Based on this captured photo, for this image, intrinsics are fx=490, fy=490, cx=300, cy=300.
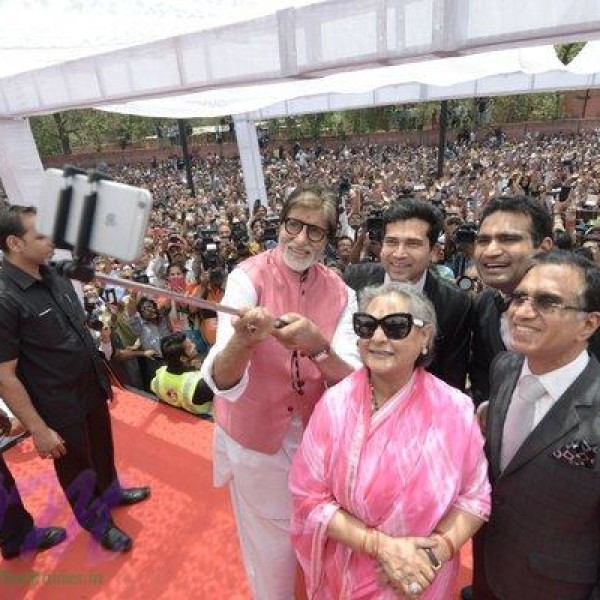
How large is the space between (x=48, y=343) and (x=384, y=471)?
1.75 meters

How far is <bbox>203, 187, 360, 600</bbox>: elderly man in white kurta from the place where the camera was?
1727 millimetres

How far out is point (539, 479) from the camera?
1490 mm

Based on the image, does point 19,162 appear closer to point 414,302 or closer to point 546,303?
point 414,302

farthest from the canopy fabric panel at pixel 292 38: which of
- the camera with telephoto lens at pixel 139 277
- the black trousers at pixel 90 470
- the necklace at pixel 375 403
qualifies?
the camera with telephoto lens at pixel 139 277

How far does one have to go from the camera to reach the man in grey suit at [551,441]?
144cm

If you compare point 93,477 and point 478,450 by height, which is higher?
point 478,450

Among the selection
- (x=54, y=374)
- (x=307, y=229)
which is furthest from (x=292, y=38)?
(x=54, y=374)

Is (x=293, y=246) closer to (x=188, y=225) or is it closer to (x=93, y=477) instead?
(x=93, y=477)

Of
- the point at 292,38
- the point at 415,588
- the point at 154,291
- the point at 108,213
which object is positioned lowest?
the point at 415,588

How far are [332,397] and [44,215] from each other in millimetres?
977

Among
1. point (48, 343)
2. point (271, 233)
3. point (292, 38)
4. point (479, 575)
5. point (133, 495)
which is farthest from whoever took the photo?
point (271, 233)

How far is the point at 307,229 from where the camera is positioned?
69.7 inches

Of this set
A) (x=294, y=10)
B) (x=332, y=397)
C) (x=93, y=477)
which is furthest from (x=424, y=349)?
(x=93, y=477)

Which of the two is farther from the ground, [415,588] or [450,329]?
[450,329]
